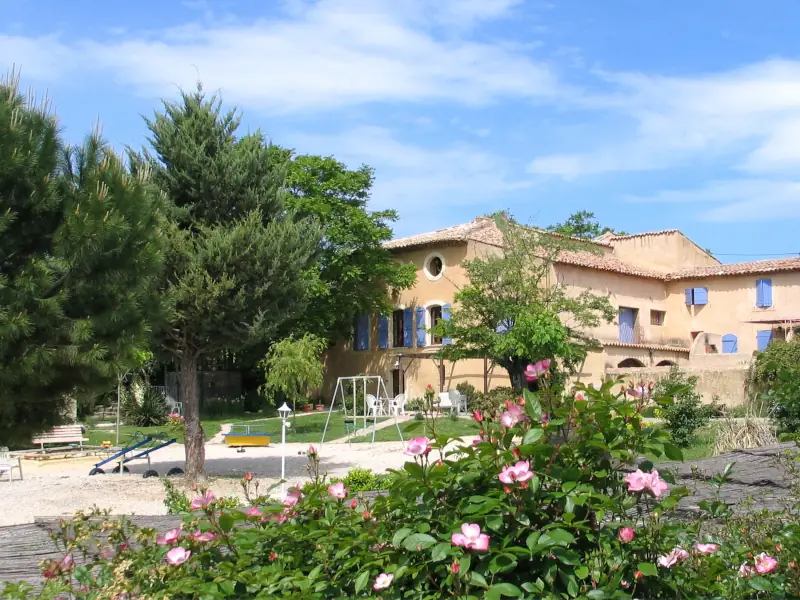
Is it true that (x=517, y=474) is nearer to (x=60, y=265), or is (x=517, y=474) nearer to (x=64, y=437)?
(x=60, y=265)

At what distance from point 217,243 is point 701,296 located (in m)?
26.2

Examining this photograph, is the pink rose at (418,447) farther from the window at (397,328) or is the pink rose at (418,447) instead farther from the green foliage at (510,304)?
the window at (397,328)

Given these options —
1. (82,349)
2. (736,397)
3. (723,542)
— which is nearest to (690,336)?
(736,397)

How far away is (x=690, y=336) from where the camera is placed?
35656 millimetres

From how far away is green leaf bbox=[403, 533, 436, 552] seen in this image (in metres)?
2.64

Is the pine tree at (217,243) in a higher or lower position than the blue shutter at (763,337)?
higher

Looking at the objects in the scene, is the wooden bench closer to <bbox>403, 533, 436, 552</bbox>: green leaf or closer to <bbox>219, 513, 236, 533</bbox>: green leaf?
<bbox>219, 513, 236, 533</bbox>: green leaf

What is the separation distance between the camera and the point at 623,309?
1331 inches

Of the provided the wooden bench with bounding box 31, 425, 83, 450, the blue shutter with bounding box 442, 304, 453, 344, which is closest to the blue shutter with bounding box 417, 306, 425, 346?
the blue shutter with bounding box 442, 304, 453, 344

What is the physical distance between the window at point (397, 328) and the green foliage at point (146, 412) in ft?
29.0

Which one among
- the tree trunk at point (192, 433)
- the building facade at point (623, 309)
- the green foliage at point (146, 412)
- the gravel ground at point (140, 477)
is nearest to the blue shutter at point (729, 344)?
the building facade at point (623, 309)

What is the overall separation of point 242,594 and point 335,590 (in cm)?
32

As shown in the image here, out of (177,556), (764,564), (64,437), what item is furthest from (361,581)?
(64,437)

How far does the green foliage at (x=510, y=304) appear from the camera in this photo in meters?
26.0
